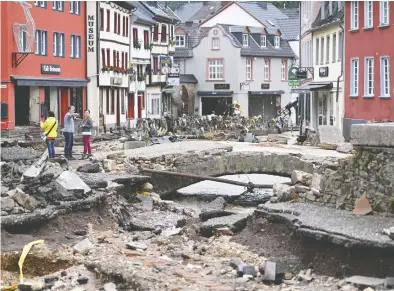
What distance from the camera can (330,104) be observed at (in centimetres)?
5334

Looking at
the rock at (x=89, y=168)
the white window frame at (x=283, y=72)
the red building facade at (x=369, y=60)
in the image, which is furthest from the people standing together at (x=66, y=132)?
the white window frame at (x=283, y=72)

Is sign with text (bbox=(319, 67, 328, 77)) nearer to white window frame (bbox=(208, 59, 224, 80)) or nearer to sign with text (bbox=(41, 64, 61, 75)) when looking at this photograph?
sign with text (bbox=(41, 64, 61, 75))

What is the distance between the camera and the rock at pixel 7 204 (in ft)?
63.1

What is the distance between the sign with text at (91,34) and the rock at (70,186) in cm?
3684

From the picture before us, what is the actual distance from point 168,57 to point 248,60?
1239 cm

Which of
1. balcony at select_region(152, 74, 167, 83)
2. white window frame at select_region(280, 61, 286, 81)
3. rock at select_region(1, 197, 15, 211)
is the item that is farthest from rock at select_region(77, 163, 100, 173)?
white window frame at select_region(280, 61, 286, 81)

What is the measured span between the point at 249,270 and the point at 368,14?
27.9 metres

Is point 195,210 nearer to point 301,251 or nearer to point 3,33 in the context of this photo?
point 301,251

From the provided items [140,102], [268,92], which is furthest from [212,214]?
[268,92]

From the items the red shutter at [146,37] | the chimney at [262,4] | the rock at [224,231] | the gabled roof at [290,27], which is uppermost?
the chimney at [262,4]

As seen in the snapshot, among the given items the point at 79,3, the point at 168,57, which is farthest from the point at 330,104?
the point at 168,57

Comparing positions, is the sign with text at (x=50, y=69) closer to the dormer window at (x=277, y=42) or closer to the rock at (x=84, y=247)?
the rock at (x=84, y=247)

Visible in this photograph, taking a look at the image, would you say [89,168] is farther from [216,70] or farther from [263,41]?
[263,41]

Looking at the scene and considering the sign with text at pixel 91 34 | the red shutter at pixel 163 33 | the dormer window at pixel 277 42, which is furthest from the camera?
the dormer window at pixel 277 42
